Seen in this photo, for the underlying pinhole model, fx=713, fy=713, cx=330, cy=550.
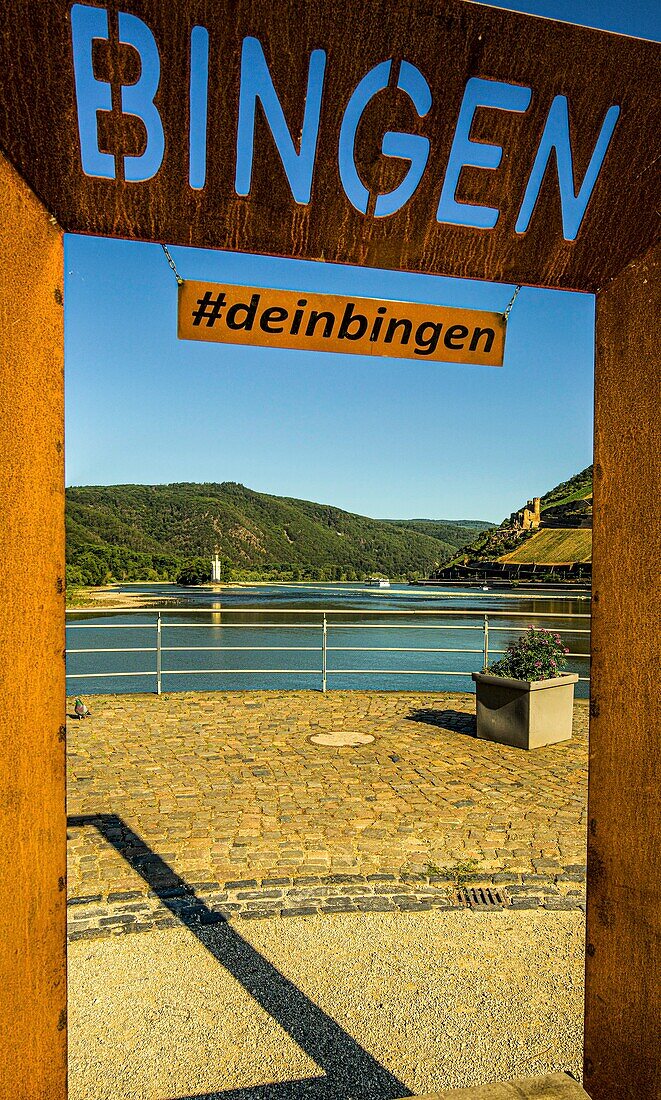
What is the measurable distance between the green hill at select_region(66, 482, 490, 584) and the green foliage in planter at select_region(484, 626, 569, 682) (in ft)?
163

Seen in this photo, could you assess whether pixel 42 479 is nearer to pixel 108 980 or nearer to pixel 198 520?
pixel 108 980

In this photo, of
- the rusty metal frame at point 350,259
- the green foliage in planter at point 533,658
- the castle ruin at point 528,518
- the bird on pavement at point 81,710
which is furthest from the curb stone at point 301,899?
the castle ruin at point 528,518

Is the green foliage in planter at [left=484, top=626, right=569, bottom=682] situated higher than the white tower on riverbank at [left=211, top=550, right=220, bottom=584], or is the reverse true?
the green foliage in planter at [left=484, top=626, right=569, bottom=682]

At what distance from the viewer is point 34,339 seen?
3.74ft

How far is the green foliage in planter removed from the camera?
5.66m

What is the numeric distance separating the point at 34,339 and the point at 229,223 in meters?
0.39

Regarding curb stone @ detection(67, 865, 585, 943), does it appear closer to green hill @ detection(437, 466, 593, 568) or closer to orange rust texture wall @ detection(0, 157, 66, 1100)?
orange rust texture wall @ detection(0, 157, 66, 1100)

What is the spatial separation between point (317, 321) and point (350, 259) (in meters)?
0.15

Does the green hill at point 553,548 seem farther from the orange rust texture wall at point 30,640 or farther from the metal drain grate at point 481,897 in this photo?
the orange rust texture wall at point 30,640

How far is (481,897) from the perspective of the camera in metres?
3.03

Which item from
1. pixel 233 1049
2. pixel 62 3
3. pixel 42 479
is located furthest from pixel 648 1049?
pixel 62 3

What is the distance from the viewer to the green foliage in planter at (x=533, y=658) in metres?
5.66

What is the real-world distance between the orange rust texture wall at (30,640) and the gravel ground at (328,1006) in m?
1.00

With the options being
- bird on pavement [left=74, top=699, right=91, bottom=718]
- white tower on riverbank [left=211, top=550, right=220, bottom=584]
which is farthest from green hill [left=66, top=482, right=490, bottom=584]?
bird on pavement [left=74, top=699, right=91, bottom=718]
